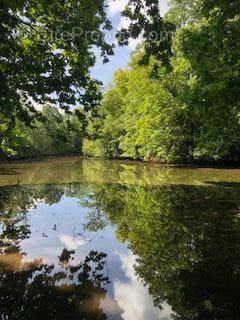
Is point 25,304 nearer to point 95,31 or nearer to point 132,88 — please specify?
point 95,31

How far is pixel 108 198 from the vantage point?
1823 cm

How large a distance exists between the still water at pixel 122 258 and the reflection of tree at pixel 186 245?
0.02 metres

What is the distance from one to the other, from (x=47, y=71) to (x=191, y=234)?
6.94 meters

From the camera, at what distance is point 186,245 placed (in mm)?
9945

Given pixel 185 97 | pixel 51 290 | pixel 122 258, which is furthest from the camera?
pixel 185 97

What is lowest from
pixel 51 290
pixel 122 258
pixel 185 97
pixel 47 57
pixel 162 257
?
pixel 51 290

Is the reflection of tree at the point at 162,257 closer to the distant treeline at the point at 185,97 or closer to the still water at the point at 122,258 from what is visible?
the still water at the point at 122,258

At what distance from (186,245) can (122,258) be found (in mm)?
1713

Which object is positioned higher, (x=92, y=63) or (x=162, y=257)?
(x=92, y=63)

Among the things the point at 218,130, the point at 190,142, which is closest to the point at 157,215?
the point at 218,130

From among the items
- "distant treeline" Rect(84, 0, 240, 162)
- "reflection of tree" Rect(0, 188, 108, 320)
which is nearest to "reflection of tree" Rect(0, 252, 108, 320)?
"reflection of tree" Rect(0, 188, 108, 320)

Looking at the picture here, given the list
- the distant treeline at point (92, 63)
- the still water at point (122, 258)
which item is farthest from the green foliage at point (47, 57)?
the still water at point (122, 258)

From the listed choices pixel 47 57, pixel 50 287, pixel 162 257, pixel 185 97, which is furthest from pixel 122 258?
pixel 47 57

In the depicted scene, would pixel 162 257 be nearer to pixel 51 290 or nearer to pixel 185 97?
pixel 51 290
